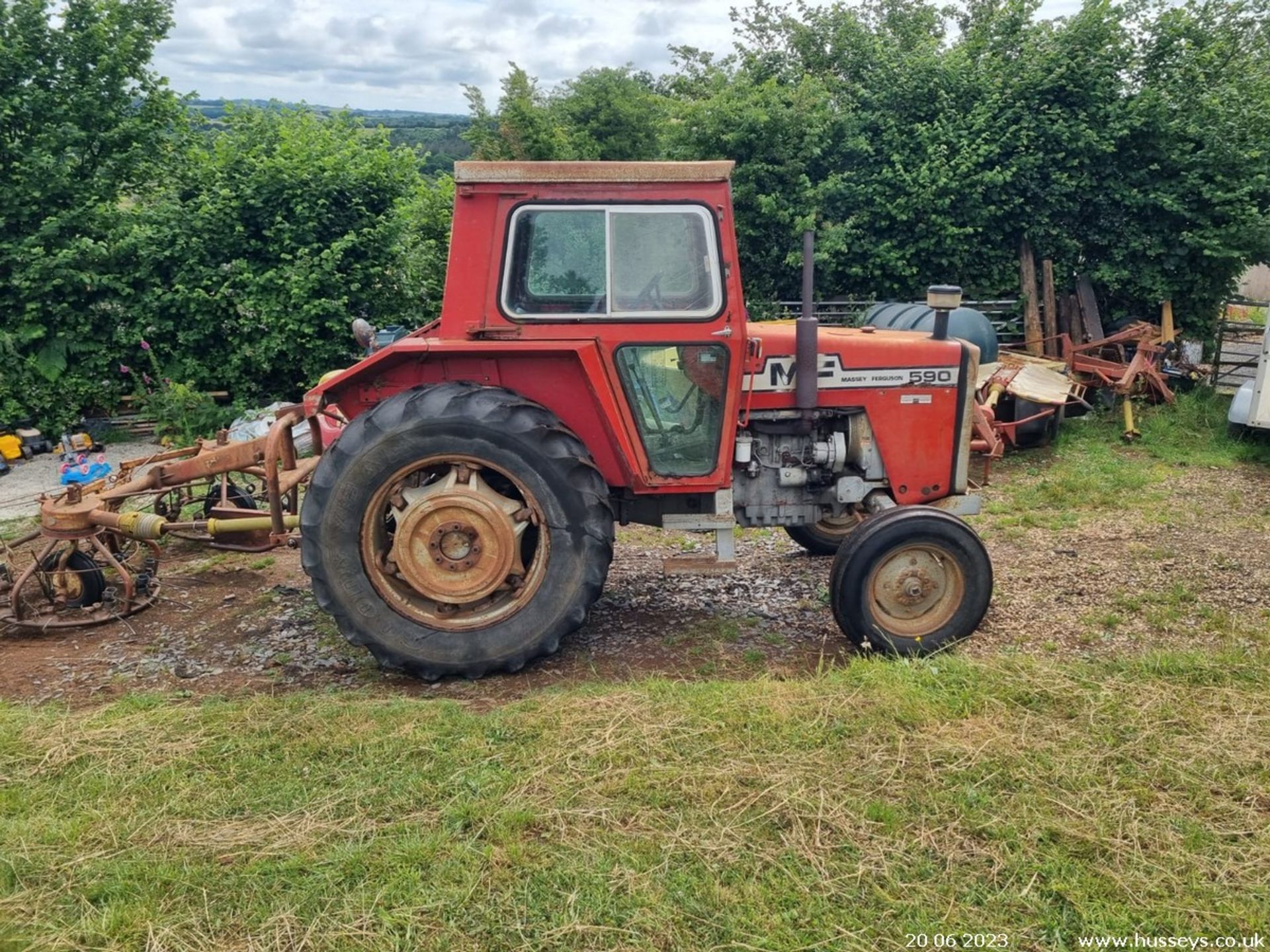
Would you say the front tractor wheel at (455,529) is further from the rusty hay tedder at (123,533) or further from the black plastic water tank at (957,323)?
the black plastic water tank at (957,323)

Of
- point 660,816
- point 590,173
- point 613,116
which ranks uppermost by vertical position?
point 613,116

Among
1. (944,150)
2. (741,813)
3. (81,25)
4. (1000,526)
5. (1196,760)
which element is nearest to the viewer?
(741,813)

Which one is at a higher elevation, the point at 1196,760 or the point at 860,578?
the point at 860,578

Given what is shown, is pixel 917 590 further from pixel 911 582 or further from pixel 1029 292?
pixel 1029 292

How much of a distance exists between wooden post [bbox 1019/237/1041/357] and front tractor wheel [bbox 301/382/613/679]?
28.2ft

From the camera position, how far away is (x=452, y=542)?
4.34 meters

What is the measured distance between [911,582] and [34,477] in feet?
27.0

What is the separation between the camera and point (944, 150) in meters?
11.0

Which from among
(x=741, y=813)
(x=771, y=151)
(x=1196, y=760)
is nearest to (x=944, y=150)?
(x=771, y=151)

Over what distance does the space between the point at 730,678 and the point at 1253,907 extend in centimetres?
229

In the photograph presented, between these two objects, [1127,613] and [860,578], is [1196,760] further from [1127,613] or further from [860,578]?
[1127,613]

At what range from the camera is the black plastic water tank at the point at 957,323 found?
352 inches

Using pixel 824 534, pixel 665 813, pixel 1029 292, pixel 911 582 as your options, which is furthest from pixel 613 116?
pixel 665 813

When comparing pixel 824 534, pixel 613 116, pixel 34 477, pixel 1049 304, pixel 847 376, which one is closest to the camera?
pixel 847 376
